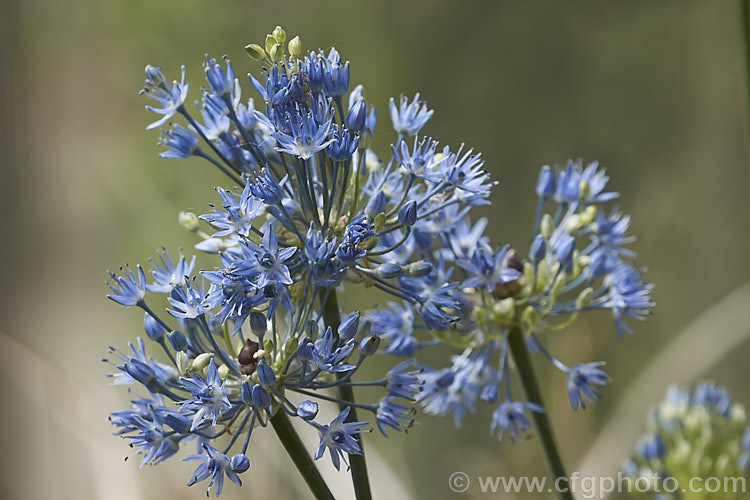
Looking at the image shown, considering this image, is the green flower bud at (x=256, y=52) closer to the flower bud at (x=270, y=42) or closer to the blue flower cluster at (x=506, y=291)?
the flower bud at (x=270, y=42)

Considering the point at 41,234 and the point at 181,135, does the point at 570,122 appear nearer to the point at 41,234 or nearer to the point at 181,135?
the point at 41,234

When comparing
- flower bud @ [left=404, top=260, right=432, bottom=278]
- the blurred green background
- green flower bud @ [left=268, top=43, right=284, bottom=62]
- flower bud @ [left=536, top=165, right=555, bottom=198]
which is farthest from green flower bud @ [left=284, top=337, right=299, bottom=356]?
the blurred green background

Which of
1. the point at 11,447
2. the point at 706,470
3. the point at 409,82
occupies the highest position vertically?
the point at 409,82

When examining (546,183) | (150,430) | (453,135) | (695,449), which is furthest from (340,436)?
(453,135)

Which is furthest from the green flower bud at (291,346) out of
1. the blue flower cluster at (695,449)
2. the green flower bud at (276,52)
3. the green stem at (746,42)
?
the green stem at (746,42)

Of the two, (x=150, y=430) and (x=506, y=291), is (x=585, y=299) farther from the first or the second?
(x=150, y=430)

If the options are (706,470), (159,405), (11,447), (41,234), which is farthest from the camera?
(41,234)

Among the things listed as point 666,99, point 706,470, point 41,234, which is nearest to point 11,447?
point 41,234
